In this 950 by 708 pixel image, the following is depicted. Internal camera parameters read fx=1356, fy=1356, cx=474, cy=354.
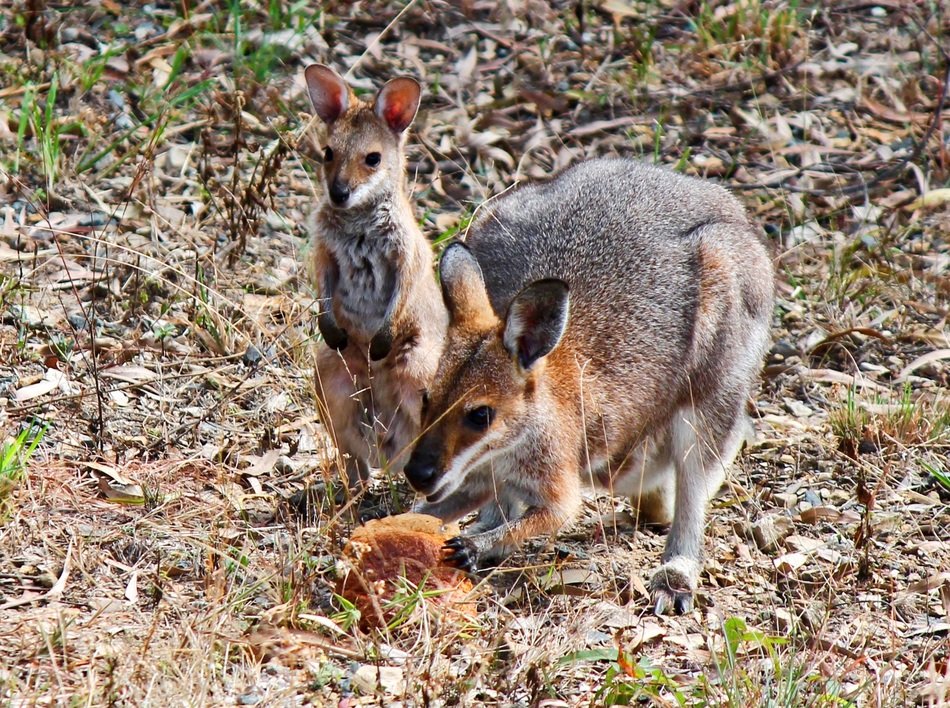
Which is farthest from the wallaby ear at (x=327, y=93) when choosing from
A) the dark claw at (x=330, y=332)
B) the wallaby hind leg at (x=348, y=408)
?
the wallaby hind leg at (x=348, y=408)

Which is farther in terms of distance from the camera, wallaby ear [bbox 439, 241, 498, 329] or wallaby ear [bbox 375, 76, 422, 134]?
wallaby ear [bbox 375, 76, 422, 134]

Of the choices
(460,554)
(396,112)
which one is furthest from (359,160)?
(460,554)

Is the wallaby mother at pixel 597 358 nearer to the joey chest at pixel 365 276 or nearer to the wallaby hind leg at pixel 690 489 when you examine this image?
the wallaby hind leg at pixel 690 489

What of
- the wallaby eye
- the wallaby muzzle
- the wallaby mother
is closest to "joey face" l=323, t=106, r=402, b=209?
the wallaby mother

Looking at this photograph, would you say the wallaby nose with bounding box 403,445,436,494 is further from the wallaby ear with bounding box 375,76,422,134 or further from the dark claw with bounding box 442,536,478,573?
the wallaby ear with bounding box 375,76,422,134

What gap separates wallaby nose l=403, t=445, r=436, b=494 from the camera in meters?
3.84

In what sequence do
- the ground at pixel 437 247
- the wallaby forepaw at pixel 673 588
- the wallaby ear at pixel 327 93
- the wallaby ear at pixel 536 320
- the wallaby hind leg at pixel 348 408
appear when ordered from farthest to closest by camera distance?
the wallaby ear at pixel 327 93 → the wallaby hind leg at pixel 348 408 → the wallaby forepaw at pixel 673 588 → the wallaby ear at pixel 536 320 → the ground at pixel 437 247

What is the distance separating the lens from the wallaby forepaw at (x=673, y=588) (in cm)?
420

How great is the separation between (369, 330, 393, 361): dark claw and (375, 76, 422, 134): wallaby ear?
2.73 feet

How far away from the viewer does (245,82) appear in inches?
263

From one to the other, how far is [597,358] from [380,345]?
73 cm

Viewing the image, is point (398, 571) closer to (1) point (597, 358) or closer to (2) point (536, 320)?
(2) point (536, 320)

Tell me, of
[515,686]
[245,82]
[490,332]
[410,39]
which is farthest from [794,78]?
[515,686]

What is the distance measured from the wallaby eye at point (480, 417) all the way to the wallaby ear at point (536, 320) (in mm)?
204
